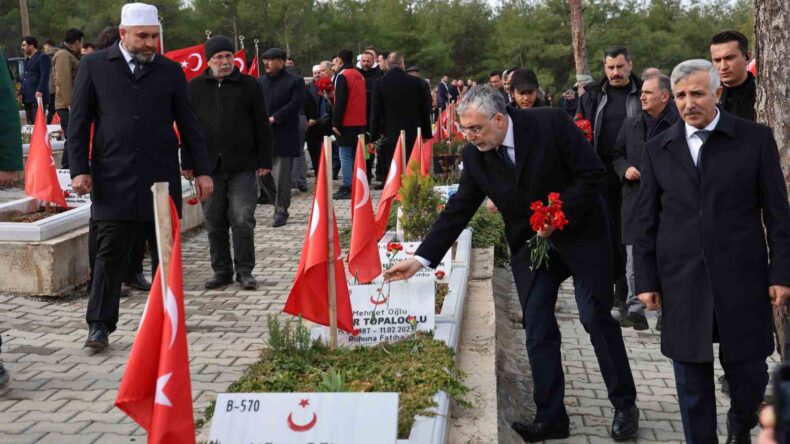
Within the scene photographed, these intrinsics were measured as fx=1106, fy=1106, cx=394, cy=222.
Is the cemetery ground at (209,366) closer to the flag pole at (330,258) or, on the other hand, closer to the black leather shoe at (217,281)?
the black leather shoe at (217,281)

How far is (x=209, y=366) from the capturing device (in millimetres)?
6766

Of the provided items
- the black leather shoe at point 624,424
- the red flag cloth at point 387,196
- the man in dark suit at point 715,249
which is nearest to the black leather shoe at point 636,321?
the red flag cloth at point 387,196

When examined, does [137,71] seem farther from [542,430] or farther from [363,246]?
[542,430]

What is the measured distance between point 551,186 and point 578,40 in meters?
15.0

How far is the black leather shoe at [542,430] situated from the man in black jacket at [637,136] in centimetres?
215

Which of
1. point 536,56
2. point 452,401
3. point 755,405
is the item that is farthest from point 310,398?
point 536,56

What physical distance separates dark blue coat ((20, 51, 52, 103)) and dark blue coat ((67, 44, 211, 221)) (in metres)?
12.5

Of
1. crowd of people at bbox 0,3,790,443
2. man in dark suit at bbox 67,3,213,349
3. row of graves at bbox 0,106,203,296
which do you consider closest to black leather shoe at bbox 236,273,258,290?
row of graves at bbox 0,106,203,296

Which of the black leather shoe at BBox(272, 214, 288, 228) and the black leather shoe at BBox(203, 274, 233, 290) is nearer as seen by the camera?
the black leather shoe at BBox(203, 274, 233, 290)

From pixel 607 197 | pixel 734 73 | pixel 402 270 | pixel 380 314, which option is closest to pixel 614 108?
pixel 607 197

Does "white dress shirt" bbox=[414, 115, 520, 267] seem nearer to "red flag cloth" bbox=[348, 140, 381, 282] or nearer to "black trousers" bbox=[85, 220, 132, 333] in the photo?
"red flag cloth" bbox=[348, 140, 381, 282]

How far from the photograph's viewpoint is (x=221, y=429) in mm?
4289

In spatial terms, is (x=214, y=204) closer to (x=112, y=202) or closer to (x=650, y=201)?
(x=112, y=202)

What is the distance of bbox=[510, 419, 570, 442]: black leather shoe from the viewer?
5.76 meters
